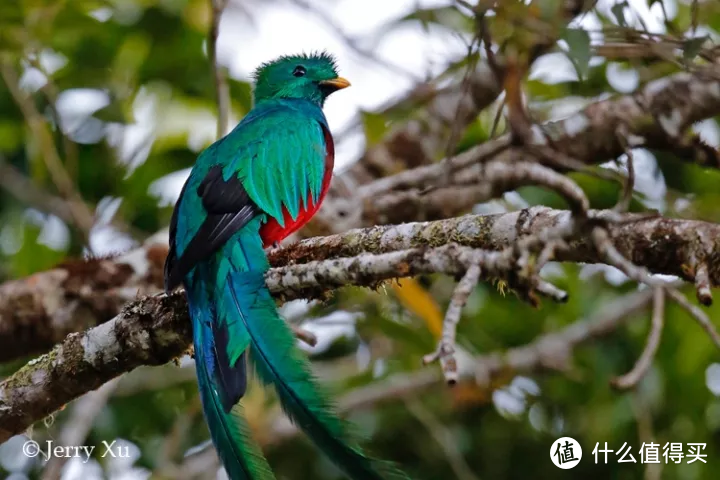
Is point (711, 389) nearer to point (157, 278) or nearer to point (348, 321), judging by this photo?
point (348, 321)

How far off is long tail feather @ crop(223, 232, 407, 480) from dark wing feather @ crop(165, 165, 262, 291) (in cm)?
12

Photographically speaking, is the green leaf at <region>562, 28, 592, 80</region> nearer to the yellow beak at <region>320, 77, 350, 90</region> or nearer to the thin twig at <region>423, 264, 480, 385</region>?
the thin twig at <region>423, 264, 480, 385</region>

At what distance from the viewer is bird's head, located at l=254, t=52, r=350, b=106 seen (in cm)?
488

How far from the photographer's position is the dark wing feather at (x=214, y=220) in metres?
3.04

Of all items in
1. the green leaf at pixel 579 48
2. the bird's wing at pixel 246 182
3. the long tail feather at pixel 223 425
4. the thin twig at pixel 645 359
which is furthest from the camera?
the green leaf at pixel 579 48

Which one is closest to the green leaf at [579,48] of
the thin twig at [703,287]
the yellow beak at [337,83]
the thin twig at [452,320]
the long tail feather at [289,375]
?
the thin twig at [703,287]

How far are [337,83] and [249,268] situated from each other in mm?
2100

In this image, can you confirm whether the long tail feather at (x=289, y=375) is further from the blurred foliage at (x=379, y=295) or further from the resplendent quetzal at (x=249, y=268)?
the blurred foliage at (x=379, y=295)

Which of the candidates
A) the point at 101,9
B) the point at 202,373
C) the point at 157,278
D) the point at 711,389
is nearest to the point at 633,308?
the point at 711,389

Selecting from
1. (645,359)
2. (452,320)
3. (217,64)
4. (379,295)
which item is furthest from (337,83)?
(452,320)

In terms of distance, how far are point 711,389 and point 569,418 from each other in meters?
0.73

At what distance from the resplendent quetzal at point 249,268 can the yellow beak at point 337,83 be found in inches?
10.7


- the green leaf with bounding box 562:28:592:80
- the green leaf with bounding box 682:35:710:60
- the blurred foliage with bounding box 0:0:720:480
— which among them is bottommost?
the blurred foliage with bounding box 0:0:720:480

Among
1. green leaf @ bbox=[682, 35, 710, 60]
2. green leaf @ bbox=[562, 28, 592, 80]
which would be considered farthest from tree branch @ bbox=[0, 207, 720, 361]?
green leaf @ bbox=[682, 35, 710, 60]
